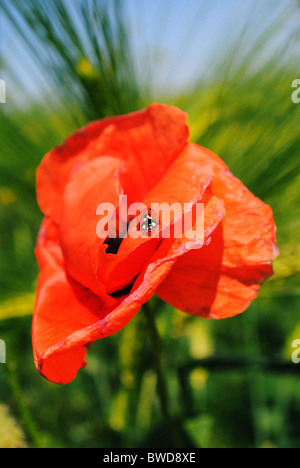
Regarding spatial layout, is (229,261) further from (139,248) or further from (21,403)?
(21,403)

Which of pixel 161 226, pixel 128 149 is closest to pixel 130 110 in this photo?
pixel 128 149

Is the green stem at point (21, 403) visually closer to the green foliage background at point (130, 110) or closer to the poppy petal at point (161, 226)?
the green foliage background at point (130, 110)

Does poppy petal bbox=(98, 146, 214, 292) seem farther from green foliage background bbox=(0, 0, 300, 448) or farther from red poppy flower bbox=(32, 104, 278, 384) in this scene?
green foliage background bbox=(0, 0, 300, 448)

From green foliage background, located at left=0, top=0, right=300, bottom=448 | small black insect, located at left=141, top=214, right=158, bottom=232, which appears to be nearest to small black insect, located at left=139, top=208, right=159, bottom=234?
small black insect, located at left=141, top=214, right=158, bottom=232

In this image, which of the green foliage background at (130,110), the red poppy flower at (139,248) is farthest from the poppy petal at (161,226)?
the green foliage background at (130,110)

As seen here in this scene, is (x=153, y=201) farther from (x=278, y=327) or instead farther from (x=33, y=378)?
(x=278, y=327)

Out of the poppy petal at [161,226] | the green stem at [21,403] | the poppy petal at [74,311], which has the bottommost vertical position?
the green stem at [21,403]

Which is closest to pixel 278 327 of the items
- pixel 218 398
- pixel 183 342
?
pixel 218 398
